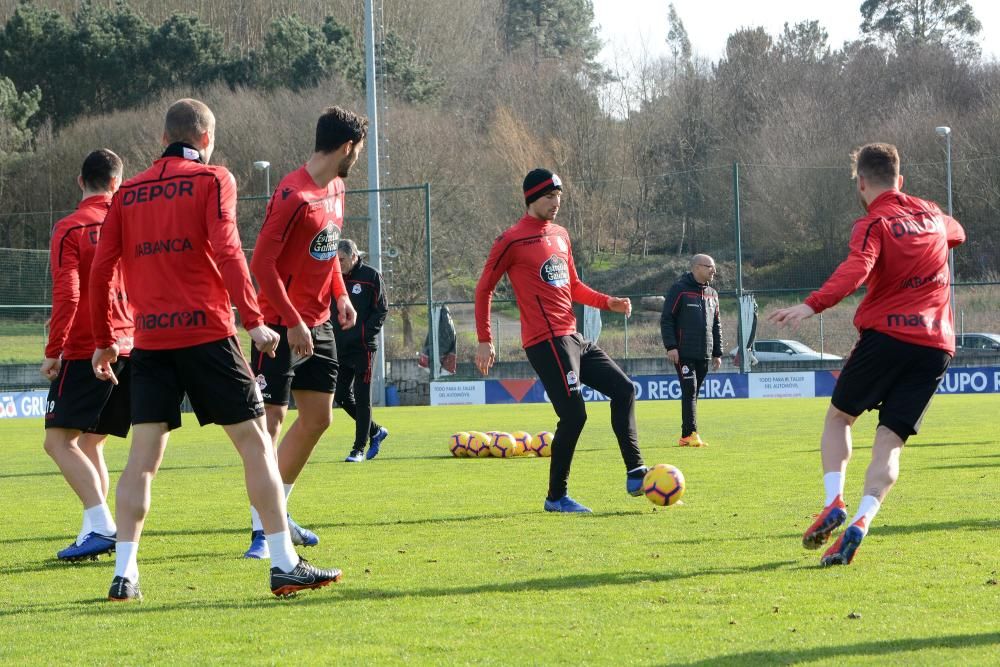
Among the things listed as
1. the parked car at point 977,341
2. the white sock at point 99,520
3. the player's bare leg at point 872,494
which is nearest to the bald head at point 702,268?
the player's bare leg at point 872,494

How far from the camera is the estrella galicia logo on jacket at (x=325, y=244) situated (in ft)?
23.2

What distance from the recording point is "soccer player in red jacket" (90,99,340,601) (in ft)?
18.9

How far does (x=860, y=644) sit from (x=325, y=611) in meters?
2.13

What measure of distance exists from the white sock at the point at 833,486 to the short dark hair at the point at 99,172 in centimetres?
406

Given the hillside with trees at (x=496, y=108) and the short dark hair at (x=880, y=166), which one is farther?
the hillside with trees at (x=496, y=108)

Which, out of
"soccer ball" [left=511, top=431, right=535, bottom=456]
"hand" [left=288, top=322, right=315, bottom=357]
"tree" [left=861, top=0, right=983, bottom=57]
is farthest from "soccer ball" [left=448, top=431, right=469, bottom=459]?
"tree" [left=861, top=0, right=983, bottom=57]

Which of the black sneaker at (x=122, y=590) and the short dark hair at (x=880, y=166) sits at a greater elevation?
the short dark hair at (x=880, y=166)

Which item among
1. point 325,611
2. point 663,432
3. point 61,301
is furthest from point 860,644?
point 663,432

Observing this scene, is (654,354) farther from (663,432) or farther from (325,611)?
(325,611)

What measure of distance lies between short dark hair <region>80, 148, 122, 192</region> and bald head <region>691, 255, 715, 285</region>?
873cm

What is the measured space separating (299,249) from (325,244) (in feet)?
0.50

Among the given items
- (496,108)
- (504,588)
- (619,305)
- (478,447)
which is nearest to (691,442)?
(478,447)

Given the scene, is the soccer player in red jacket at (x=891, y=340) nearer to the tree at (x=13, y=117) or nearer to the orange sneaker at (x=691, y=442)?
the orange sneaker at (x=691, y=442)

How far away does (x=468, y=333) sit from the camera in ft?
115
